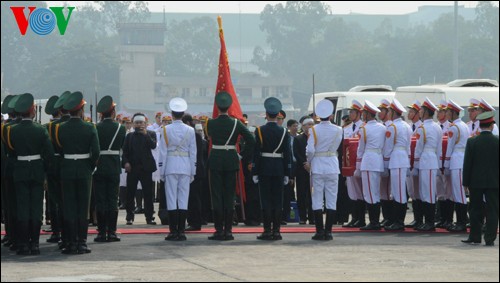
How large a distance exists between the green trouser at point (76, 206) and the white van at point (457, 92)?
50.4 ft

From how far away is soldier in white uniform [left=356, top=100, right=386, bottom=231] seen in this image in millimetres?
19250

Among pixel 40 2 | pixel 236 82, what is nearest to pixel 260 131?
pixel 236 82

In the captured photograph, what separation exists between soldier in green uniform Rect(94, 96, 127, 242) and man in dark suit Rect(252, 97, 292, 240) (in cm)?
180

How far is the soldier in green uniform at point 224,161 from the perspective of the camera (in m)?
17.5

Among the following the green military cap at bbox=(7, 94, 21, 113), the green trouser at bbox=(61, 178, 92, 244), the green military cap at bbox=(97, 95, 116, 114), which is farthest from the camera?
the green military cap at bbox=(97, 95, 116, 114)

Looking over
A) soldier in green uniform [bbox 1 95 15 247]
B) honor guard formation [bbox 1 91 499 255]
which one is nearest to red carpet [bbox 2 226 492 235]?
honor guard formation [bbox 1 91 499 255]

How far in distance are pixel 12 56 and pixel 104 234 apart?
141838 millimetres

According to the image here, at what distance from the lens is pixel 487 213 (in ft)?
56.0

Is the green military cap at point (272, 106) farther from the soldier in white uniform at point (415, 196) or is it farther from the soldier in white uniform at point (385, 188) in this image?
the soldier in white uniform at point (415, 196)

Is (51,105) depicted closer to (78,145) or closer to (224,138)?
(78,145)

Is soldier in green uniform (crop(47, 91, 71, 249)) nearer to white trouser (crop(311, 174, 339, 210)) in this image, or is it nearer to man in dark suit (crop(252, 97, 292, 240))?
man in dark suit (crop(252, 97, 292, 240))

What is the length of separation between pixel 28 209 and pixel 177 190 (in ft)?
8.40

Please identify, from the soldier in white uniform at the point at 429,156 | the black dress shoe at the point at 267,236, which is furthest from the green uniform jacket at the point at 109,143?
the soldier in white uniform at the point at 429,156

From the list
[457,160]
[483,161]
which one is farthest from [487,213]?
[457,160]
